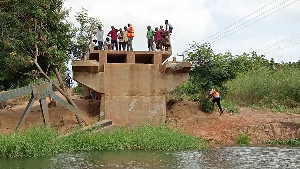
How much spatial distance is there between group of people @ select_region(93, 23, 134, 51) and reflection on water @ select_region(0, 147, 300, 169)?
7.94m

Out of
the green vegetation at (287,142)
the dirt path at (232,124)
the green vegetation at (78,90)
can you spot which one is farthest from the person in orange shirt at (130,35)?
the green vegetation at (78,90)

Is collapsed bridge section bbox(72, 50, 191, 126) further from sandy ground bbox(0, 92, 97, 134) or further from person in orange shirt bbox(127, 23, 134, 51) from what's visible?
sandy ground bbox(0, 92, 97, 134)

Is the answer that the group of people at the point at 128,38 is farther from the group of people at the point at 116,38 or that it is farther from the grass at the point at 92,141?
the grass at the point at 92,141

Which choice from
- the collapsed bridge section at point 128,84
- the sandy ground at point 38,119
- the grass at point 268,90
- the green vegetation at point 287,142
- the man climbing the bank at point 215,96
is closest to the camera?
the green vegetation at point 287,142

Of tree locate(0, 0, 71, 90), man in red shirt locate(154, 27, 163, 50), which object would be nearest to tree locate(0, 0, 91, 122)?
tree locate(0, 0, 71, 90)

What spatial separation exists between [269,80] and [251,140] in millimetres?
9826

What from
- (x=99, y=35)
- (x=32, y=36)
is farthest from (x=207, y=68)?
(x=32, y=36)

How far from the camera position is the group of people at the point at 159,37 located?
22.2m

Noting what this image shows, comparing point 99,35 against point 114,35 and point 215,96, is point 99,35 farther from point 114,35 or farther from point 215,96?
point 215,96

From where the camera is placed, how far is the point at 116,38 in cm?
2252

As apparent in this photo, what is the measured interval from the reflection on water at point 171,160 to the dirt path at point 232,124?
301cm

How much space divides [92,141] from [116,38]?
7428 millimetres

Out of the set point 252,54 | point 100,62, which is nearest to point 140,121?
point 100,62

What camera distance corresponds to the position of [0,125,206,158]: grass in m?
14.3
